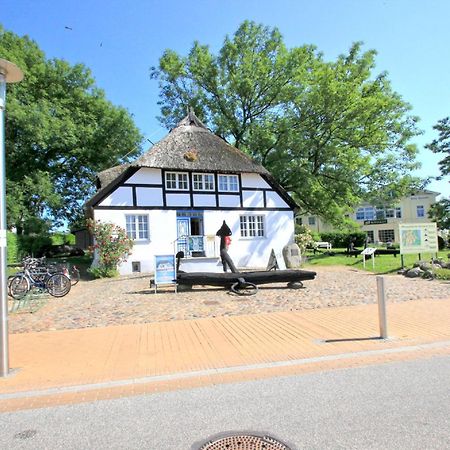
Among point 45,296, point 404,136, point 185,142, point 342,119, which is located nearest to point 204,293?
point 45,296

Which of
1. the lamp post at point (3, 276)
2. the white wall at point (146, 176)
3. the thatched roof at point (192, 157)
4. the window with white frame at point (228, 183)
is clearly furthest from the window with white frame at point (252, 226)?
the lamp post at point (3, 276)

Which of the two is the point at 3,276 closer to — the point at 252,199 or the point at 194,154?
the point at 194,154

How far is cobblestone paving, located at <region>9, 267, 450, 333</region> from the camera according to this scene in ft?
28.2

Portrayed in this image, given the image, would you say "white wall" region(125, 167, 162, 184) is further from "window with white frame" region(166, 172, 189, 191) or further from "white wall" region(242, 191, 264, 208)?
"white wall" region(242, 191, 264, 208)

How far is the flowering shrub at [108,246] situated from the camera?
17.7 meters

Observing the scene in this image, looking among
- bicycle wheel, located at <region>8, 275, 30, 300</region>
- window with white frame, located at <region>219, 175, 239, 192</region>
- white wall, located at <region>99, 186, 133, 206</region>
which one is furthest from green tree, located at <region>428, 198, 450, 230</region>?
bicycle wheel, located at <region>8, 275, 30, 300</region>

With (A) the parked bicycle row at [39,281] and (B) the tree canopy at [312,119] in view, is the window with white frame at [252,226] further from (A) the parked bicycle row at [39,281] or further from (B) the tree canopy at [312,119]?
(A) the parked bicycle row at [39,281]

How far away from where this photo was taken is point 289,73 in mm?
25547

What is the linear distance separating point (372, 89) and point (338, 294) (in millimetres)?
20311

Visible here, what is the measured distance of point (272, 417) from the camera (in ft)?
12.3

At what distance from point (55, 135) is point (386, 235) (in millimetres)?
47058

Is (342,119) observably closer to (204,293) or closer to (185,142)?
(185,142)

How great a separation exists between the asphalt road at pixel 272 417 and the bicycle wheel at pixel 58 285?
841 cm

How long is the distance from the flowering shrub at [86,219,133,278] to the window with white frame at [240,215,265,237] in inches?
260
